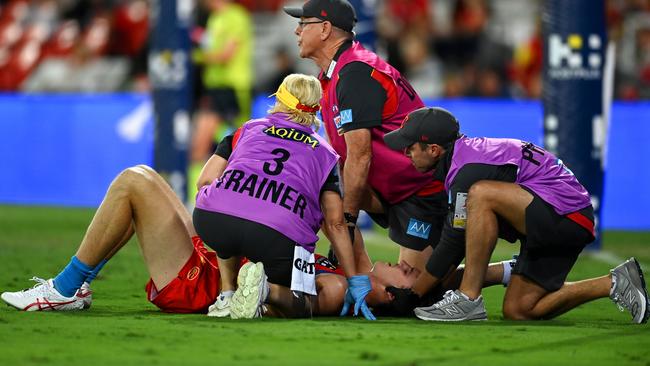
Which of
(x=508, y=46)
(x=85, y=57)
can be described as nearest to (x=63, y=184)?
(x=85, y=57)

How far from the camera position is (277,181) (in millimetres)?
7488

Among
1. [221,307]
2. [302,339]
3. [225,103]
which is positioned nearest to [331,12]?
[221,307]

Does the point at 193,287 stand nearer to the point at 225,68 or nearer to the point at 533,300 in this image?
the point at 533,300

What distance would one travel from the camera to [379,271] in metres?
8.27

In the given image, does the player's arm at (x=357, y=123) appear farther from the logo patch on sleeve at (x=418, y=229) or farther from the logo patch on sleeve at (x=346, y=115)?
the logo patch on sleeve at (x=418, y=229)

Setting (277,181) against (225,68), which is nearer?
(277,181)

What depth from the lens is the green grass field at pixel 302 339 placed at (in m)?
6.04

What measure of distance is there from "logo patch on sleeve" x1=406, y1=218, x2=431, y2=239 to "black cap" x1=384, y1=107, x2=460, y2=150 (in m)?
1.04

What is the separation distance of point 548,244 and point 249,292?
6.34 ft

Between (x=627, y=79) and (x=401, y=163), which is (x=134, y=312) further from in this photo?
(x=627, y=79)

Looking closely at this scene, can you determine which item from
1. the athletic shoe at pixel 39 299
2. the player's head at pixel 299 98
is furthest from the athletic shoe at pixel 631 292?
the athletic shoe at pixel 39 299

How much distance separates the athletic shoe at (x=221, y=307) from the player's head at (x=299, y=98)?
117 centimetres

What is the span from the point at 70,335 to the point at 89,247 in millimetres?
1052

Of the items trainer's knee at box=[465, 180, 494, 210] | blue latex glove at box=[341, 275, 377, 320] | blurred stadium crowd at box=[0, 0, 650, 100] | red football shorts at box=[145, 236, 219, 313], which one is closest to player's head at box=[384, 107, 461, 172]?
trainer's knee at box=[465, 180, 494, 210]
